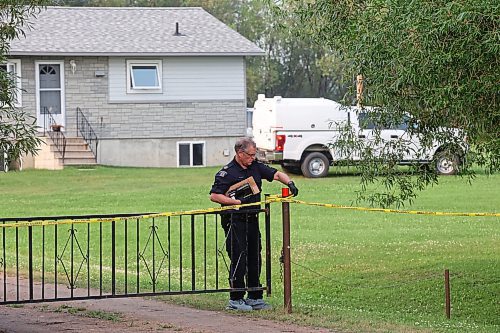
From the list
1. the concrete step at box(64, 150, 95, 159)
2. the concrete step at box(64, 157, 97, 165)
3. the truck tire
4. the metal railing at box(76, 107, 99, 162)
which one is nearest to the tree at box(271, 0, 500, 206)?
the truck tire

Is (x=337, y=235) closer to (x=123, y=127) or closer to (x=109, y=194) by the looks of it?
(x=109, y=194)

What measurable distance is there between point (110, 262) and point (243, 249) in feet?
18.8

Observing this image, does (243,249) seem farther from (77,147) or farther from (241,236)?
(77,147)

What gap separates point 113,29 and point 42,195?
42.9ft

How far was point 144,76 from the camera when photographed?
3684cm

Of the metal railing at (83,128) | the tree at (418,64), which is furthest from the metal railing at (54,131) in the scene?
the tree at (418,64)

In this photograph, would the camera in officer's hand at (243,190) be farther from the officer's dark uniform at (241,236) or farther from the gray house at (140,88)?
the gray house at (140,88)

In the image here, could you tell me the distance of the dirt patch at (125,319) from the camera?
9.91m

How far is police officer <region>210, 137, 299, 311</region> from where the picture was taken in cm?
1087

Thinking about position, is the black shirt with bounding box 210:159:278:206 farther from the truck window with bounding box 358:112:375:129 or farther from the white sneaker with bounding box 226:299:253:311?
the truck window with bounding box 358:112:375:129

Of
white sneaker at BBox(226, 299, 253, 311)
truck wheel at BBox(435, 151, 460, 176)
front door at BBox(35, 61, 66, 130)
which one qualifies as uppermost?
front door at BBox(35, 61, 66, 130)

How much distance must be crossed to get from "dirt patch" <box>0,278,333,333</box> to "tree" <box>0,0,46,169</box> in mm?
1730

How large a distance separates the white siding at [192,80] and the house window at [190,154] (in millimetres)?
1629

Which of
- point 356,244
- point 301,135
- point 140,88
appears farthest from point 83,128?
point 356,244
